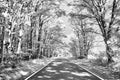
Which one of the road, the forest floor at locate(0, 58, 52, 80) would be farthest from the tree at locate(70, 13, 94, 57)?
the forest floor at locate(0, 58, 52, 80)

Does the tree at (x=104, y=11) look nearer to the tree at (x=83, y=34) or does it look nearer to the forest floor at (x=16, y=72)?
the forest floor at (x=16, y=72)

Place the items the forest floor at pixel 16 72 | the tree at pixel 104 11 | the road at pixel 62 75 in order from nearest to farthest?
the forest floor at pixel 16 72 < the road at pixel 62 75 < the tree at pixel 104 11

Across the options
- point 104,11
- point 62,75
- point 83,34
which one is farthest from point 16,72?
point 83,34

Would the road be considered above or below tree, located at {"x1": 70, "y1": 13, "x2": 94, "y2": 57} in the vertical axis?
below

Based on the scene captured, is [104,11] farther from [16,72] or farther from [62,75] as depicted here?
[16,72]

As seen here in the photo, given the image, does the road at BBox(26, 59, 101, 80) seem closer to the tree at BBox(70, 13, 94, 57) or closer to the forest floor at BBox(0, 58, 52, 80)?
the forest floor at BBox(0, 58, 52, 80)

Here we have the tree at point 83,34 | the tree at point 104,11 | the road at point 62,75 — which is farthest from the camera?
the tree at point 83,34

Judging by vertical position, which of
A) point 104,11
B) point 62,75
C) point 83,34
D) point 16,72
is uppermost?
point 104,11

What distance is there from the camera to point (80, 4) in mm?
17406

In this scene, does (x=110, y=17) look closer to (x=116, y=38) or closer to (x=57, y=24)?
(x=116, y=38)

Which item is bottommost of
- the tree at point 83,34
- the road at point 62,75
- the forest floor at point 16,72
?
the road at point 62,75

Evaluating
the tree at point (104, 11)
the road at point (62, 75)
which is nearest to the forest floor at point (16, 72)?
the road at point (62, 75)

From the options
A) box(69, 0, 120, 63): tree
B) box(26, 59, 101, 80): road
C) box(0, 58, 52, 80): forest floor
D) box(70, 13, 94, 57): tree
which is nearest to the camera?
box(0, 58, 52, 80): forest floor

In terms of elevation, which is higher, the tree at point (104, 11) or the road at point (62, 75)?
the tree at point (104, 11)
